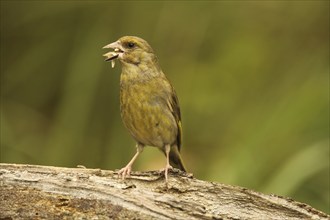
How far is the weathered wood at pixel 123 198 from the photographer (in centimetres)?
411

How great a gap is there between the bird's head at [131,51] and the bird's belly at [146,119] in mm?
205

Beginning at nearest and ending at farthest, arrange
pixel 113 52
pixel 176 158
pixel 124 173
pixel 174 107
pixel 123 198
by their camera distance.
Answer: pixel 123 198, pixel 124 173, pixel 113 52, pixel 174 107, pixel 176 158

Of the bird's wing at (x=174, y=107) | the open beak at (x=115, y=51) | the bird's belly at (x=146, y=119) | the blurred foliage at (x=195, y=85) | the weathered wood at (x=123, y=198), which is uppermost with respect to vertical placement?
the blurred foliage at (x=195, y=85)

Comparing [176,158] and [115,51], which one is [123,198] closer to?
[115,51]

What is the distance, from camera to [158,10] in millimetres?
7598

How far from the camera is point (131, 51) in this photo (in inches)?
191

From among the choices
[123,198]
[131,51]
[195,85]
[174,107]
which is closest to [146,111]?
[174,107]

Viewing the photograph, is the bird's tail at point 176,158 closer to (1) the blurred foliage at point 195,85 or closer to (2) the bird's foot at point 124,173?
(2) the bird's foot at point 124,173

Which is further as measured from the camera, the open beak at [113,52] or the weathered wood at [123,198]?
the open beak at [113,52]

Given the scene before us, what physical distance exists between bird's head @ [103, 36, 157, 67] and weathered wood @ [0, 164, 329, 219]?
74 centimetres

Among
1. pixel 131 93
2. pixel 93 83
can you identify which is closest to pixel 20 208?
pixel 131 93

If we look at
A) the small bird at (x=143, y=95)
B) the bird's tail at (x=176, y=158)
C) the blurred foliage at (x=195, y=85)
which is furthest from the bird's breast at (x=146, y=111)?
the blurred foliage at (x=195, y=85)

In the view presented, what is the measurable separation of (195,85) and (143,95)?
9.54 feet

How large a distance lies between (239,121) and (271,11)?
1376 millimetres
